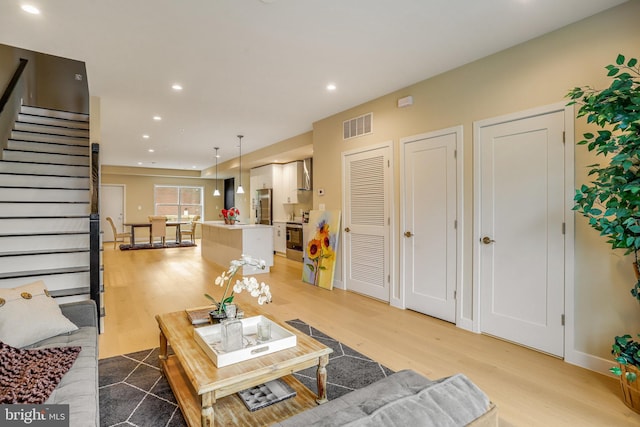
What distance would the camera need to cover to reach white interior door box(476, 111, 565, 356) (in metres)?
2.73

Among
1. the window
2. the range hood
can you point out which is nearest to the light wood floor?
the range hood

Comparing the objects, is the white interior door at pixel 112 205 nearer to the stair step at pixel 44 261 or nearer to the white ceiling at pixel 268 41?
the white ceiling at pixel 268 41

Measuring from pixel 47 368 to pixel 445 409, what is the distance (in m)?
1.90

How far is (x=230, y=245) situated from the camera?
6406mm

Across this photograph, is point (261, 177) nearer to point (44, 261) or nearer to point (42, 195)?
point (42, 195)

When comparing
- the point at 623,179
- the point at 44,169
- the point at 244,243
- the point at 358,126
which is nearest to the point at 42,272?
the point at 44,169

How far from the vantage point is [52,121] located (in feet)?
18.0

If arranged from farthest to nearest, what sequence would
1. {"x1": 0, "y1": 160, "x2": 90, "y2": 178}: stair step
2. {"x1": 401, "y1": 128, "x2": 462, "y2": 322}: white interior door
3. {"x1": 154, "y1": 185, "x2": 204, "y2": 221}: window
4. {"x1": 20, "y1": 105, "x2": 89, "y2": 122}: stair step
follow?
1. {"x1": 154, "y1": 185, "x2": 204, "y2": 221}: window
2. {"x1": 20, "y1": 105, "x2": 89, "y2": 122}: stair step
3. {"x1": 0, "y1": 160, "x2": 90, "y2": 178}: stair step
4. {"x1": 401, "y1": 128, "x2": 462, "y2": 322}: white interior door

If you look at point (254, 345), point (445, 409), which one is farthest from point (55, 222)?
point (445, 409)

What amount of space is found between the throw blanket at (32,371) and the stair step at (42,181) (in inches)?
131

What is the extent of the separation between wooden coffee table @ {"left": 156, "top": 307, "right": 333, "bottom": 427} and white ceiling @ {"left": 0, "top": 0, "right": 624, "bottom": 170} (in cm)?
235

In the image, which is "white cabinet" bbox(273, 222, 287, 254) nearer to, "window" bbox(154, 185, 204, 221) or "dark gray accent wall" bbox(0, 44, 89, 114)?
"dark gray accent wall" bbox(0, 44, 89, 114)

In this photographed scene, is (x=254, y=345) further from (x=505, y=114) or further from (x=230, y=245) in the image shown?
(x=230, y=245)

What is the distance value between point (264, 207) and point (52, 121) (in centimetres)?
477
